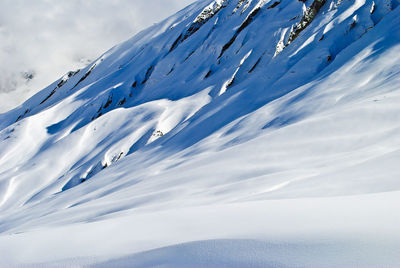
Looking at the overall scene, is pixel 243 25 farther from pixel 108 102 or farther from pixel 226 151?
pixel 226 151

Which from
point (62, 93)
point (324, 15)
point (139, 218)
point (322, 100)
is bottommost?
point (139, 218)

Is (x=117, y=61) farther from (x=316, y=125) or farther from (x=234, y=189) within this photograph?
(x=234, y=189)

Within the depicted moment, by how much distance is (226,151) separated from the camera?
41.6ft

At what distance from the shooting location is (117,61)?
58.3m

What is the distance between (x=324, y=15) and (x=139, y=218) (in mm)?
36365

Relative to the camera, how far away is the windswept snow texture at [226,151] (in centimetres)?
308

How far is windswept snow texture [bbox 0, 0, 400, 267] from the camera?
10.1ft

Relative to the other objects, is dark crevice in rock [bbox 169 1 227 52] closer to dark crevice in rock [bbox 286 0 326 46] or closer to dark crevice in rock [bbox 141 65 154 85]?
dark crevice in rock [bbox 141 65 154 85]

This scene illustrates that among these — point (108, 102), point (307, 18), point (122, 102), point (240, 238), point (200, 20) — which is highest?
point (200, 20)

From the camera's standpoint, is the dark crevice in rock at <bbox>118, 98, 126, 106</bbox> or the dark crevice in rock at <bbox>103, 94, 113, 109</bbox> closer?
the dark crevice in rock at <bbox>103, 94, 113, 109</bbox>

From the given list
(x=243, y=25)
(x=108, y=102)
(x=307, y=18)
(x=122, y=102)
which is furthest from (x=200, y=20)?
(x=307, y=18)

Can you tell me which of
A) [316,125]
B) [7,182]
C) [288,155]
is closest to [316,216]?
[288,155]

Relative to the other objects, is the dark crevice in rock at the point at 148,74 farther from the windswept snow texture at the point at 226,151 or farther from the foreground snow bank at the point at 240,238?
the foreground snow bank at the point at 240,238

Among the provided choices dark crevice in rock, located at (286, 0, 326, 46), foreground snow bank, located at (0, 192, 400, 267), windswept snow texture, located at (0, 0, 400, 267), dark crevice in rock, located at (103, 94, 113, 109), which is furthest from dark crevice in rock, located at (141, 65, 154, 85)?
foreground snow bank, located at (0, 192, 400, 267)
